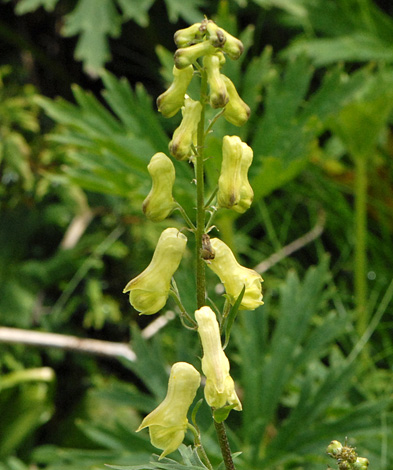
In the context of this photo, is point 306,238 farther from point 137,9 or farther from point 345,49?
point 137,9

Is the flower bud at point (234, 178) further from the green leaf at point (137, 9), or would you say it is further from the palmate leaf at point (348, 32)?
the palmate leaf at point (348, 32)

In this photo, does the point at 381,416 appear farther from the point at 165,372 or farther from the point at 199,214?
the point at 199,214

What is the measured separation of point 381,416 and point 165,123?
135cm

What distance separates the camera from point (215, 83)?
2.42 ft

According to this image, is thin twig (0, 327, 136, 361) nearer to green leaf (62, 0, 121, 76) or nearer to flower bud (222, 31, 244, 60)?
green leaf (62, 0, 121, 76)

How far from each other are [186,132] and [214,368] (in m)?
0.27

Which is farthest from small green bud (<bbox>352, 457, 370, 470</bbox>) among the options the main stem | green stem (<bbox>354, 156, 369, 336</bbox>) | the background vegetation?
green stem (<bbox>354, 156, 369, 336</bbox>)

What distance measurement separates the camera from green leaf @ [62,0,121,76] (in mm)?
2094

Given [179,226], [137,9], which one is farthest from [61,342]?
[137,9]

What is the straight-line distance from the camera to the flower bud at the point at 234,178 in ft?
2.58

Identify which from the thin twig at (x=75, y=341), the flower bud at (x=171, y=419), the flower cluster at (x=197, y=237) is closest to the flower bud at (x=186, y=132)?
the flower cluster at (x=197, y=237)

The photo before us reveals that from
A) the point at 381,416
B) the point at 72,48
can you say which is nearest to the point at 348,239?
the point at 381,416

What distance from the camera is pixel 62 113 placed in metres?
1.88

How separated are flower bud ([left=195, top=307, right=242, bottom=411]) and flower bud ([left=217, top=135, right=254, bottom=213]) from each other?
137 millimetres
